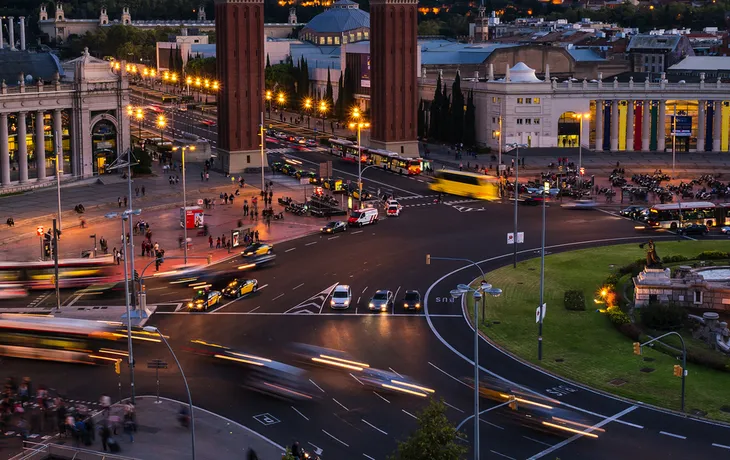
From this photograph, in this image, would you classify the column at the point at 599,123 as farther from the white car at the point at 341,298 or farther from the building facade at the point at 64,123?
the white car at the point at 341,298

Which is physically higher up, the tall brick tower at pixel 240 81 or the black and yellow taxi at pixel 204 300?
the tall brick tower at pixel 240 81

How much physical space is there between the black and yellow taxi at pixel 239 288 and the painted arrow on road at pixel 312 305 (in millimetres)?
5026

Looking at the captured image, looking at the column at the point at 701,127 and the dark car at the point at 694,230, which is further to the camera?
the column at the point at 701,127

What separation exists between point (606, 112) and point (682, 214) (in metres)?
53.5

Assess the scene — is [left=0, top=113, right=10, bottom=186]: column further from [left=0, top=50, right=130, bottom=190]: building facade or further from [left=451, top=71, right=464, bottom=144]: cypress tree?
[left=451, top=71, right=464, bottom=144]: cypress tree

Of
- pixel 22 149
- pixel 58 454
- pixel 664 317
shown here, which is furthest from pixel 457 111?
pixel 58 454

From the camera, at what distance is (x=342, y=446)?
177 ft

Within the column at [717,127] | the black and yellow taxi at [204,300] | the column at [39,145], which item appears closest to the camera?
the black and yellow taxi at [204,300]

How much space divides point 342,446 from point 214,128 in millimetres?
140103

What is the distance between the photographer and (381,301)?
79.4 m

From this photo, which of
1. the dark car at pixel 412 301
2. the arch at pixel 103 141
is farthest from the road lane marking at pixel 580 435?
the arch at pixel 103 141

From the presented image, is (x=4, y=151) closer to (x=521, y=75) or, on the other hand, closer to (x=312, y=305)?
(x=312, y=305)

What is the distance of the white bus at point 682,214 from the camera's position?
110m

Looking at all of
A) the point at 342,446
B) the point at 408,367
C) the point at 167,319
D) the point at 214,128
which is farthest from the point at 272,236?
the point at 214,128
